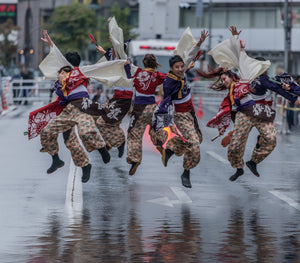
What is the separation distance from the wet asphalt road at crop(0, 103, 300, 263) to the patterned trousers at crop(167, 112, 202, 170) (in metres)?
0.52

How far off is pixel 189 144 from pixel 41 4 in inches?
3524

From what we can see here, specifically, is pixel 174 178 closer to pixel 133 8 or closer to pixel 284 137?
pixel 284 137

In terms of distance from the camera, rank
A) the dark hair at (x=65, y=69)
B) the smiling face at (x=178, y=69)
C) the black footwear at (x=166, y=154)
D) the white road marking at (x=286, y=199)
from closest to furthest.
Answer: the white road marking at (x=286, y=199) → the smiling face at (x=178, y=69) → the dark hair at (x=65, y=69) → the black footwear at (x=166, y=154)

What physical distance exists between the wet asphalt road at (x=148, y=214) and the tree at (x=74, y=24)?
223 ft

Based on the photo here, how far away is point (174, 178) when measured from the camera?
14.1m

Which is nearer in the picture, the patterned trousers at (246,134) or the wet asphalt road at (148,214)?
the wet asphalt road at (148,214)

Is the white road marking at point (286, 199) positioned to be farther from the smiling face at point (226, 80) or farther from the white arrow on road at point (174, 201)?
the smiling face at point (226, 80)

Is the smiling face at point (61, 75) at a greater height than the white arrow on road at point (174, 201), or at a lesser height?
greater

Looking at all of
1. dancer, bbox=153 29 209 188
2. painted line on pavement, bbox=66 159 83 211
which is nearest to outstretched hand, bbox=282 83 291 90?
dancer, bbox=153 29 209 188

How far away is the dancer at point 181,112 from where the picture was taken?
11.6 m

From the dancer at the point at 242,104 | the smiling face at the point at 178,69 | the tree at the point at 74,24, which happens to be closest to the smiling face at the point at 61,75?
the smiling face at the point at 178,69

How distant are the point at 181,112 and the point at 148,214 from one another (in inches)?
81.1

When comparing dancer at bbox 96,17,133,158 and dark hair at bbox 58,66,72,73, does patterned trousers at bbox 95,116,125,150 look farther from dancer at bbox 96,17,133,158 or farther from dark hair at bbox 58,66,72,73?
dark hair at bbox 58,66,72,73

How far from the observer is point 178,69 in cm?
1150
